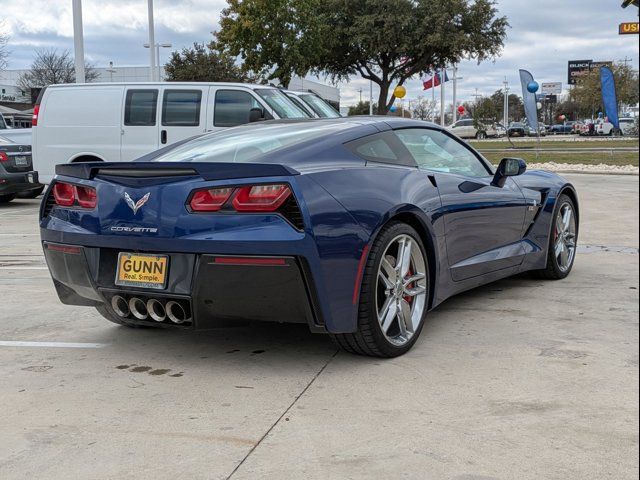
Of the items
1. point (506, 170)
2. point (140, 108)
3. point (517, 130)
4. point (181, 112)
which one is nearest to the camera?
point (506, 170)

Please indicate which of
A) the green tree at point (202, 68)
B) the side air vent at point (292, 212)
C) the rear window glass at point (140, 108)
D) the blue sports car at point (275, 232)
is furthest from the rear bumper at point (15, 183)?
the green tree at point (202, 68)

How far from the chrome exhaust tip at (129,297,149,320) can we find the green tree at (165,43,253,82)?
40.6 metres

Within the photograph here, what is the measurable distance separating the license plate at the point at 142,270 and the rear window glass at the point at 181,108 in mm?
7667

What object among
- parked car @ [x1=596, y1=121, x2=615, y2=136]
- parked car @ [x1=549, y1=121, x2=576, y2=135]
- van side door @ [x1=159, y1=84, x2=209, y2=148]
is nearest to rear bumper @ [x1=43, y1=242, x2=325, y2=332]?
van side door @ [x1=159, y1=84, x2=209, y2=148]

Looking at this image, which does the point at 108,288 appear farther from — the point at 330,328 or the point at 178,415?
the point at 330,328

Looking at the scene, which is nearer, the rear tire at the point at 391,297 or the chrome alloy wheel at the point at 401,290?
the rear tire at the point at 391,297

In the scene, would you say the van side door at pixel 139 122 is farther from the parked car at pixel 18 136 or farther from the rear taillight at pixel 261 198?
the rear taillight at pixel 261 198

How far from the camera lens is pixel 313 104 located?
11602 millimetres

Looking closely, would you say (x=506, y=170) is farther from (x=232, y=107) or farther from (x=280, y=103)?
(x=232, y=107)

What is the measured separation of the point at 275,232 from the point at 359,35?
108ft

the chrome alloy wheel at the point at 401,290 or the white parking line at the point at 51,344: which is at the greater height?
the chrome alloy wheel at the point at 401,290

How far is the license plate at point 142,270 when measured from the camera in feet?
11.2

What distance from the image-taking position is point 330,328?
11.1 ft

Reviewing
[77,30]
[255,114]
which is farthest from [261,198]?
[77,30]
